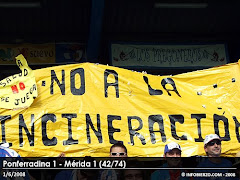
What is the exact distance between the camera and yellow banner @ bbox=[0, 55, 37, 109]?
6523mm

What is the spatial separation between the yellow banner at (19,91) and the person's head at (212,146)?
231cm

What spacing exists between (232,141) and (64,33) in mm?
5192

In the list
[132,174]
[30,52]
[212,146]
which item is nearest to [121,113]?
[212,146]

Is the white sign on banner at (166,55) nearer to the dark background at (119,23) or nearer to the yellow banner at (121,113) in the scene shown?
the dark background at (119,23)

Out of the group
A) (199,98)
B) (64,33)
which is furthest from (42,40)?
(199,98)

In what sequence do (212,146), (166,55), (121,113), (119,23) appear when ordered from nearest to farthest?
(212,146) < (121,113) < (119,23) < (166,55)

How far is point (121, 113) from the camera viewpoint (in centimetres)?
668

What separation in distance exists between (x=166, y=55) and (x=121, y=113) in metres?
4.16

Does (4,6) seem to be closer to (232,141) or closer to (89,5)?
(89,5)

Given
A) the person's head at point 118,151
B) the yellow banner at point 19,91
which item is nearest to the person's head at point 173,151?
the person's head at point 118,151

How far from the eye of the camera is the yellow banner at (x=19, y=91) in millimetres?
6523

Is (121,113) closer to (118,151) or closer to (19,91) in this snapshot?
(118,151)

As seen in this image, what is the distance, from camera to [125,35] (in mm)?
10688

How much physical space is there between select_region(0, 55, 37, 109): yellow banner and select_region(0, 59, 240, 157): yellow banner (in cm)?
10
